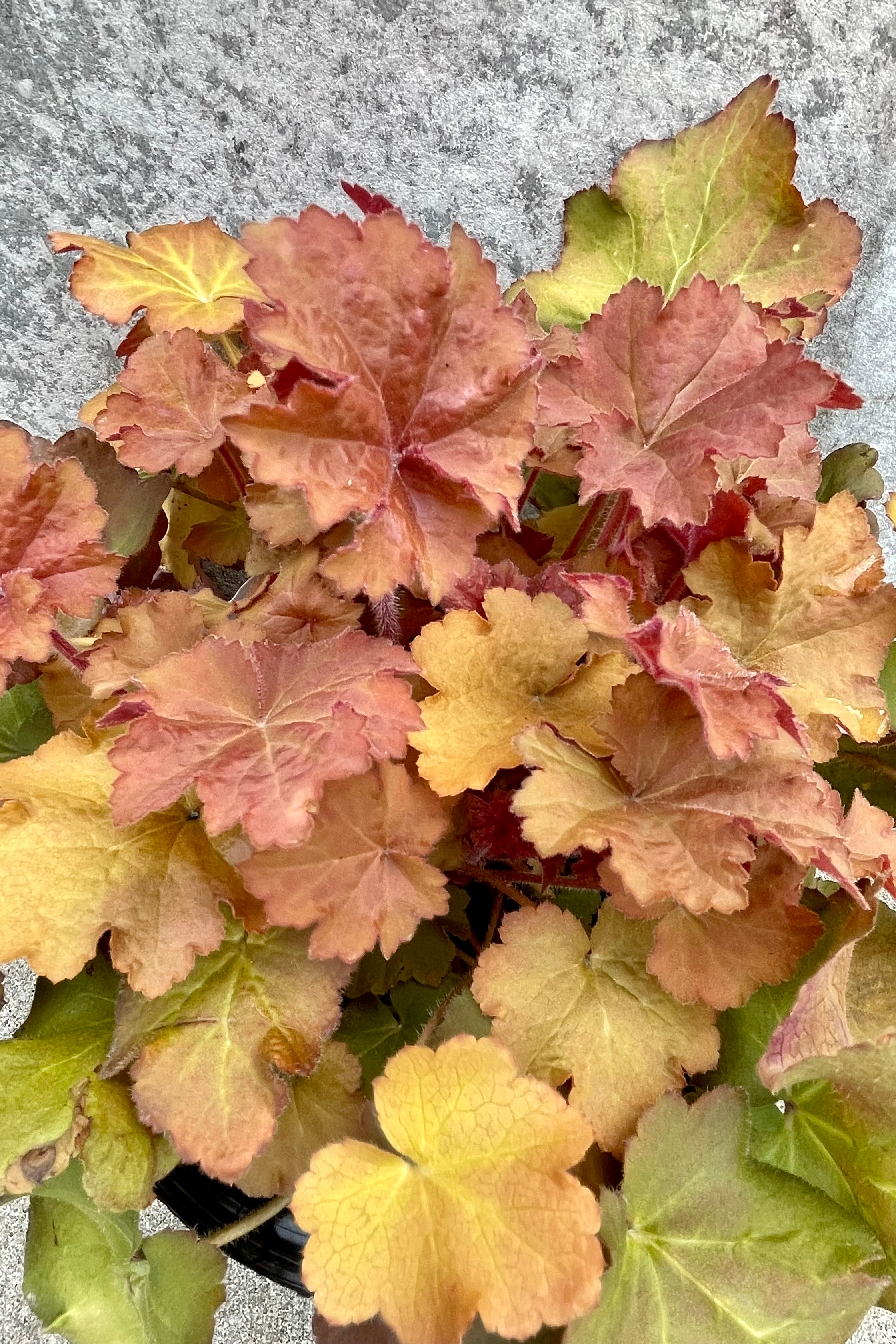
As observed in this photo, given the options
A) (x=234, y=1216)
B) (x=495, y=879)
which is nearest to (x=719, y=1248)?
(x=495, y=879)

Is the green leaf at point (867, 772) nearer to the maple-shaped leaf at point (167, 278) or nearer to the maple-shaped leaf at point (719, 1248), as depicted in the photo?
the maple-shaped leaf at point (719, 1248)

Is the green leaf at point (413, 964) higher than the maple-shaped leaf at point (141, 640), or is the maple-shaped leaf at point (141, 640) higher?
the maple-shaped leaf at point (141, 640)

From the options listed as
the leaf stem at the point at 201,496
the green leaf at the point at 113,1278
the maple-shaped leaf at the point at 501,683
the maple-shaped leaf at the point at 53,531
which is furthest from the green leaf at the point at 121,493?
the green leaf at the point at 113,1278

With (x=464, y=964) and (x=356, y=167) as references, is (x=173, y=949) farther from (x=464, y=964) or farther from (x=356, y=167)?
(x=356, y=167)

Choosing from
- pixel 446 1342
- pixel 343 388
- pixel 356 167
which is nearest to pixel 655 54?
pixel 356 167

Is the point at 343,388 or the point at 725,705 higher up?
the point at 343,388

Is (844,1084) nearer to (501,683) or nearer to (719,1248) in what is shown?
(719,1248)
